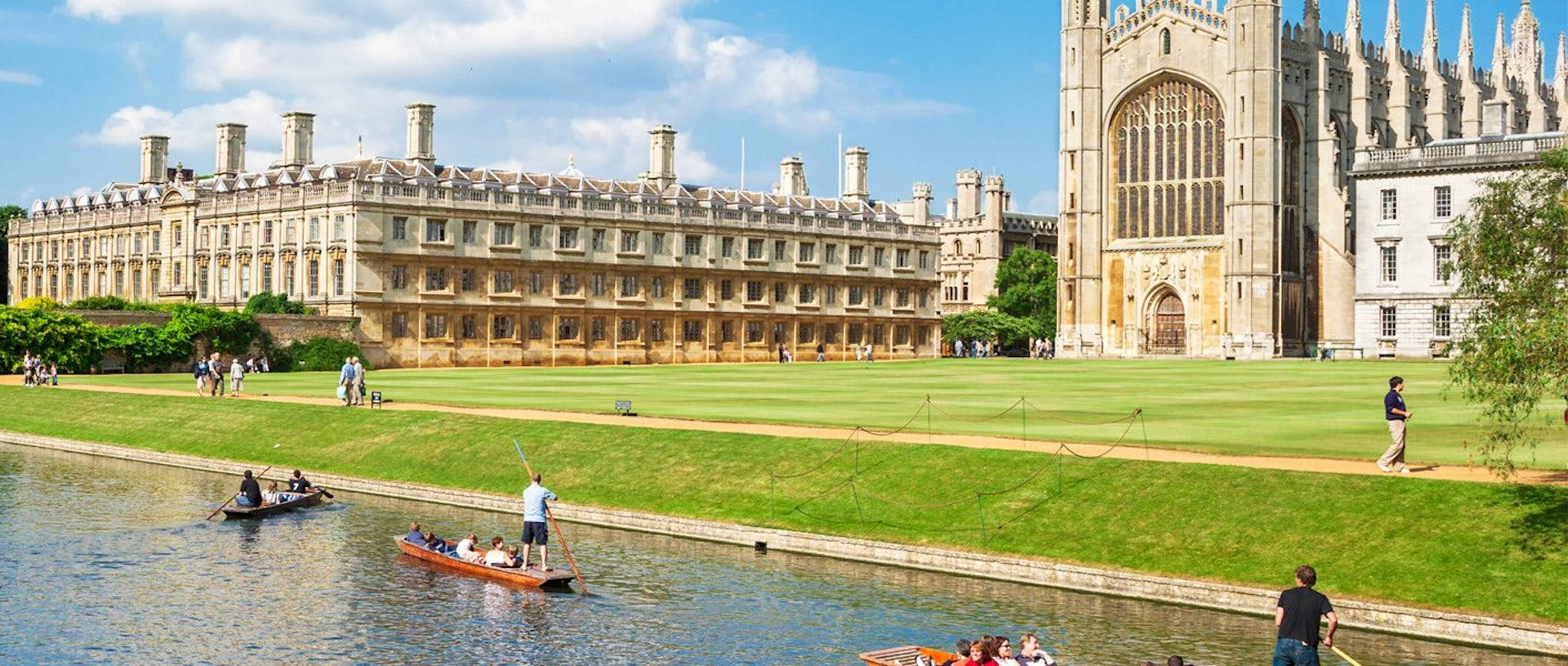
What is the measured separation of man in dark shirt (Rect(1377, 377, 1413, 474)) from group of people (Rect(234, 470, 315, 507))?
22.3 meters

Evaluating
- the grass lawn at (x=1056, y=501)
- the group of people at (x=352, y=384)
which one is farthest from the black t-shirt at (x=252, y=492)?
the group of people at (x=352, y=384)

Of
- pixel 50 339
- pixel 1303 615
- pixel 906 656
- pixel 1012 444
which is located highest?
pixel 50 339

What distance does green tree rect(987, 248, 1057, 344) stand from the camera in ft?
413

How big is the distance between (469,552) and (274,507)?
8991 mm

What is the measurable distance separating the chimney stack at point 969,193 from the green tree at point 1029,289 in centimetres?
1711

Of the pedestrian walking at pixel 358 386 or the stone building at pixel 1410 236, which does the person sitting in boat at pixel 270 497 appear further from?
the stone building at pixel 1410 236

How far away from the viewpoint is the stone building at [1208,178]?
10262 centimetres

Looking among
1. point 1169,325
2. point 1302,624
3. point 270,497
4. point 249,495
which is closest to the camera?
point 1302,624

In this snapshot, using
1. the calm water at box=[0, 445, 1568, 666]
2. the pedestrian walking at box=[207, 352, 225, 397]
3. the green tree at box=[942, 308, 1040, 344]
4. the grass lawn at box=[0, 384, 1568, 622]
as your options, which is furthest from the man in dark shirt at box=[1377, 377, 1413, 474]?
the green tree at box=[942, 308, 1040, 344]

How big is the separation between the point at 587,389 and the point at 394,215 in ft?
107

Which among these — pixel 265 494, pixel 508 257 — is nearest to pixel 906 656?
pixel 265 494

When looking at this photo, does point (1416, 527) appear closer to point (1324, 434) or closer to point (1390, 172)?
point (1324, 434)

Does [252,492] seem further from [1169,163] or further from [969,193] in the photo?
[969,193]

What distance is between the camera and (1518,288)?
23031 mm
